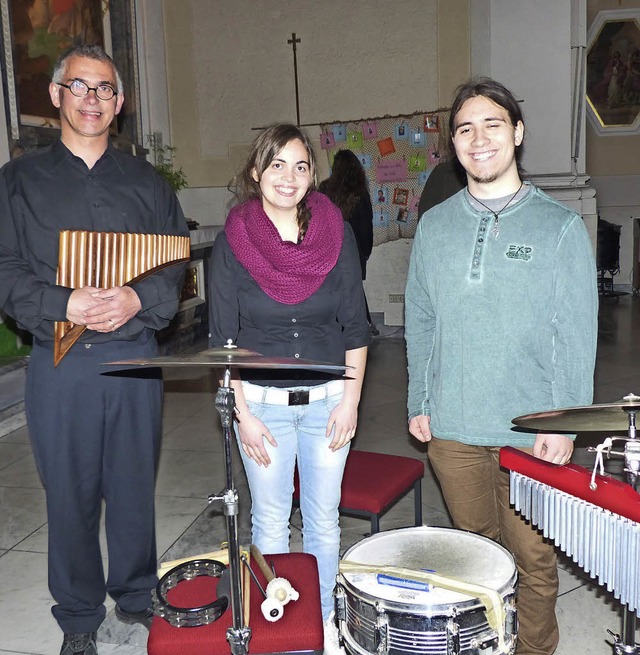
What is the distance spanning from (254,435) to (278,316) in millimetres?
391

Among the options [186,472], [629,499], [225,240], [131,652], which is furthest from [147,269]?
[186,472]

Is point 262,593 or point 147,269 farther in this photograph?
point 147,269

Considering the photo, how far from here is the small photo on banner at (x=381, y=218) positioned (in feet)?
29.8

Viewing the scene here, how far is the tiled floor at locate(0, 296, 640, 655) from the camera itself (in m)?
3.08

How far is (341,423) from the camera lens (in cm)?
256

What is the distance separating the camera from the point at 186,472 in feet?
16.3

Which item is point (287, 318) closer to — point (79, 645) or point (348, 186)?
point (79, 645)

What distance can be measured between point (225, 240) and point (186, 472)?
2780mm

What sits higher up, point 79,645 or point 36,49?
point 36,49

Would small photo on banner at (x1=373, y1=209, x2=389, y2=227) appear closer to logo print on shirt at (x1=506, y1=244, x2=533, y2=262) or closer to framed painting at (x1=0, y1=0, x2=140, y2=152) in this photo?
framed painting at (x1=0, y1=0, x2=140, y2=152)

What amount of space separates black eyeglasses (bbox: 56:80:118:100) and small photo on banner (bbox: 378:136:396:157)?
21.8ft

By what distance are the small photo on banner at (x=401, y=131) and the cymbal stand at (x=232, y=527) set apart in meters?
7.41

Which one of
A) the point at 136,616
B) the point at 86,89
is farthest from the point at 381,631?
the point at 86,89

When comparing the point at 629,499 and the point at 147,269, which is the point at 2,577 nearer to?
the point at 147,269
